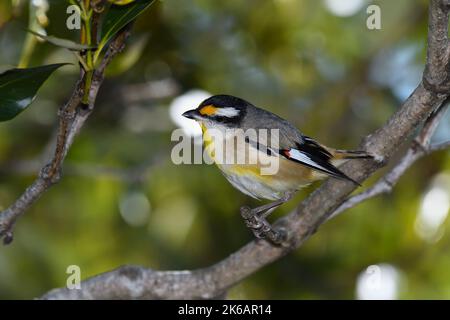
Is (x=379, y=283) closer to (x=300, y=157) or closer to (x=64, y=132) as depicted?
(x=300, y=157)

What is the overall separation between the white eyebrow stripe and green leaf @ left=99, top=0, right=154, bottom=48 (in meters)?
1.20

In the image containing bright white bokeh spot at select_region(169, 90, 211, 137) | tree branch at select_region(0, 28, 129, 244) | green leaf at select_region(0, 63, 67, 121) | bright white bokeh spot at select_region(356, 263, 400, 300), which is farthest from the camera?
bright white bokeh spot at select_region(169, 90, 211, 137)

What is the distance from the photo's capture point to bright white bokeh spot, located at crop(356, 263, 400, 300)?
4.88 metres

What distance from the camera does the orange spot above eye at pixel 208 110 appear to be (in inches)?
171

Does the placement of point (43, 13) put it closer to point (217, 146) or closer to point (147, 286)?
point (217, 146)

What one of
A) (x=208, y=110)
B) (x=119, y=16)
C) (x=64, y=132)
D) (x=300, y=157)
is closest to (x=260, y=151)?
(x=300, y=157)

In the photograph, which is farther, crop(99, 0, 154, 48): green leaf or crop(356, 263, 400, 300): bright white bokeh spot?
crop(356, 263, 400, 300): bright white bokeh spot

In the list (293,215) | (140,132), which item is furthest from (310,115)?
(293,215)

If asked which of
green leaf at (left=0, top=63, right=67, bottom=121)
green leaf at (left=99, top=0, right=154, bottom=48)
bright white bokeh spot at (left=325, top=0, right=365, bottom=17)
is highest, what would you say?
bright white bokeh spot at (left=325, top=0, right=365, bottom=17)

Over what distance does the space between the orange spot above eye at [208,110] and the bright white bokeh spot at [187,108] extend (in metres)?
1.00

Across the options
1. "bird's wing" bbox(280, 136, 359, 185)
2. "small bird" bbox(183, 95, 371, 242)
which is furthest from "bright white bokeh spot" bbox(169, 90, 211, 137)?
"bird's wing" bbox(280, 136, 359, 185)

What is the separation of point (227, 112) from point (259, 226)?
106 centimetres

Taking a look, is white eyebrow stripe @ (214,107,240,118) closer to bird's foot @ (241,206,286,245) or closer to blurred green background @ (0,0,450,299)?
bird's foot @ (241,206,286,245)

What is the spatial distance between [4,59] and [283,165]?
228 centimetres
